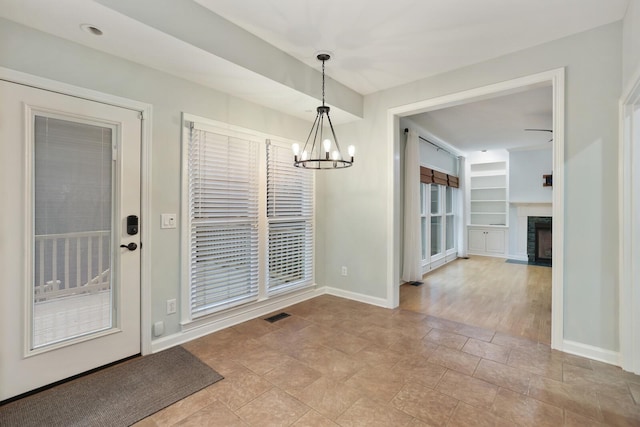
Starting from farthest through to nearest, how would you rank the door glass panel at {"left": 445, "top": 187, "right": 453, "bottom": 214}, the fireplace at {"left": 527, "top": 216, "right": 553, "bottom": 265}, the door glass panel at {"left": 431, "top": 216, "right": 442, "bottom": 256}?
the door glass panel at {"left": 445, "top": 187, "right": 453, "bottom": 214}, the fireplace at {"left": 527, "top": 216, "right": 553, "bottom": 265}, the door glass panel at {"left": 431, "top": 216, "right": 442, "bottom": 256}

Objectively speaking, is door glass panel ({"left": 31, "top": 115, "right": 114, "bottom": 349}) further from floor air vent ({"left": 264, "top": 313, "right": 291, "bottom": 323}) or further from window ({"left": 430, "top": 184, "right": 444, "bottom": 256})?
window ({"left": 430, "top": 184, "right": 444, "bottom": 256})

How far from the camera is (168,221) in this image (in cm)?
273

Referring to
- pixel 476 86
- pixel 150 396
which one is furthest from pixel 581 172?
pixel 150 396

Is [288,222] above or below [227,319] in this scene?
above

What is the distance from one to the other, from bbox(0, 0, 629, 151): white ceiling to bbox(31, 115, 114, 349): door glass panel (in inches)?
28.9

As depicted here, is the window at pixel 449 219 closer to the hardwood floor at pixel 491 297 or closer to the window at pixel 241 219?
the hardwood floor at pixel 491 297

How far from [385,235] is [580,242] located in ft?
6.25

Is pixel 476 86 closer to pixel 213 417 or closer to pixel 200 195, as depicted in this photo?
pixel 200 195

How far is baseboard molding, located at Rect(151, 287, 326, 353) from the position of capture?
108 inches

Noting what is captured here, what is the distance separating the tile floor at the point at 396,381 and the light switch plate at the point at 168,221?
114cm

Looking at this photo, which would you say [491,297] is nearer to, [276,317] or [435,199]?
[435,199]

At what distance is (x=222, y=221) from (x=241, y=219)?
0.24 m

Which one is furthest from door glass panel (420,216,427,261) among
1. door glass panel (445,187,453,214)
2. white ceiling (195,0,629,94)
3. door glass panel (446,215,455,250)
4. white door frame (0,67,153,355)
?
white door frame (0,67,153,355)

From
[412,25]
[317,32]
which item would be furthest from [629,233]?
[317,32]
